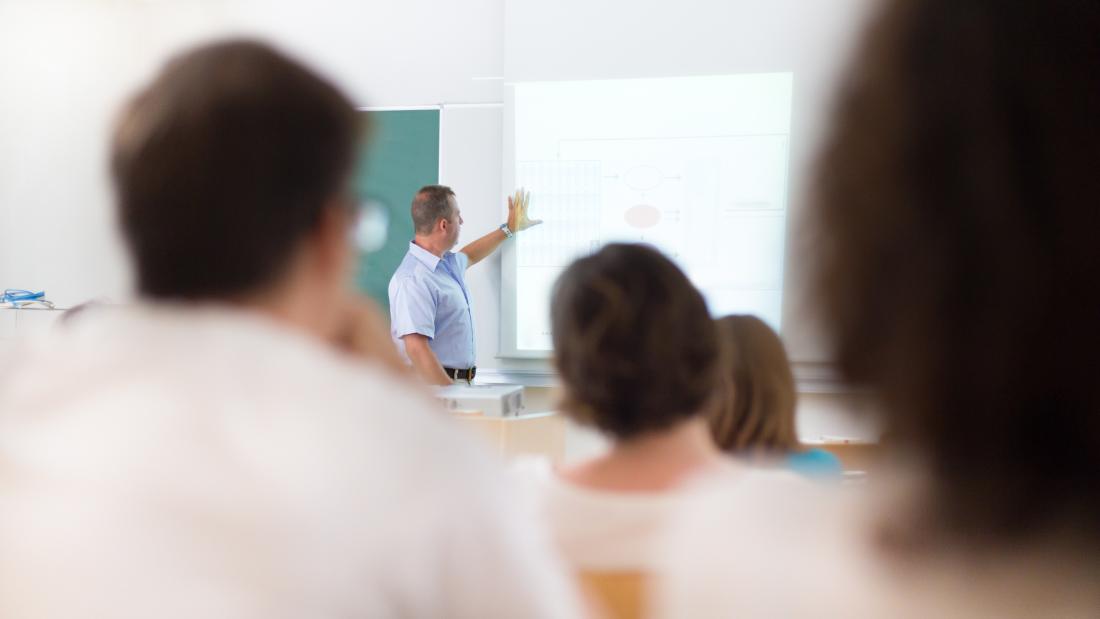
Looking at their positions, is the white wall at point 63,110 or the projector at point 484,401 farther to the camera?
the white wall at point 63,110

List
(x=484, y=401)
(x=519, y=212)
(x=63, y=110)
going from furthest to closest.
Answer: (x=63, y=110) < (x=519, y=212) < (x=484, y=401)

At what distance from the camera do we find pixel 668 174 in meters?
3.97

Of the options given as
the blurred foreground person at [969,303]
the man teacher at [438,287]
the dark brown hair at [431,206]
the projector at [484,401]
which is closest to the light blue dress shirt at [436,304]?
the man teacher at [438,287]

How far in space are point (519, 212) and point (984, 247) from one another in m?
3.66

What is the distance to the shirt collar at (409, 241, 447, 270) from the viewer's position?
13.2 ft

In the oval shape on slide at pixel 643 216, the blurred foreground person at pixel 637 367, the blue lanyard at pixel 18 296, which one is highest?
the oval shape on slide at pixel 643 216

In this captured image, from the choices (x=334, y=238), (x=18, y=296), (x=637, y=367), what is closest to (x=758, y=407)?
(x=637, y=367)

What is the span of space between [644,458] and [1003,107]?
94cm

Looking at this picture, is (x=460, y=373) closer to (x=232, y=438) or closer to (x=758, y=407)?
(x=758, y=407)

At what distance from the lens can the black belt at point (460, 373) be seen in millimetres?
4160

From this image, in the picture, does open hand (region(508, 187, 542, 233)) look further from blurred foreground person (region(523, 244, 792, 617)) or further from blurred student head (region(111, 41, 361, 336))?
blurred student head (region(111, 41, 361, 336))

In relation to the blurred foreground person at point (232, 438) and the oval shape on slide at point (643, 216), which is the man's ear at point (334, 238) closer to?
the blurred foreground person at point (232, 438)

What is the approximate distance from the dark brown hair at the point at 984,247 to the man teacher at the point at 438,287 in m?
3.45

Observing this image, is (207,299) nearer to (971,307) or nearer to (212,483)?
(212,483)
